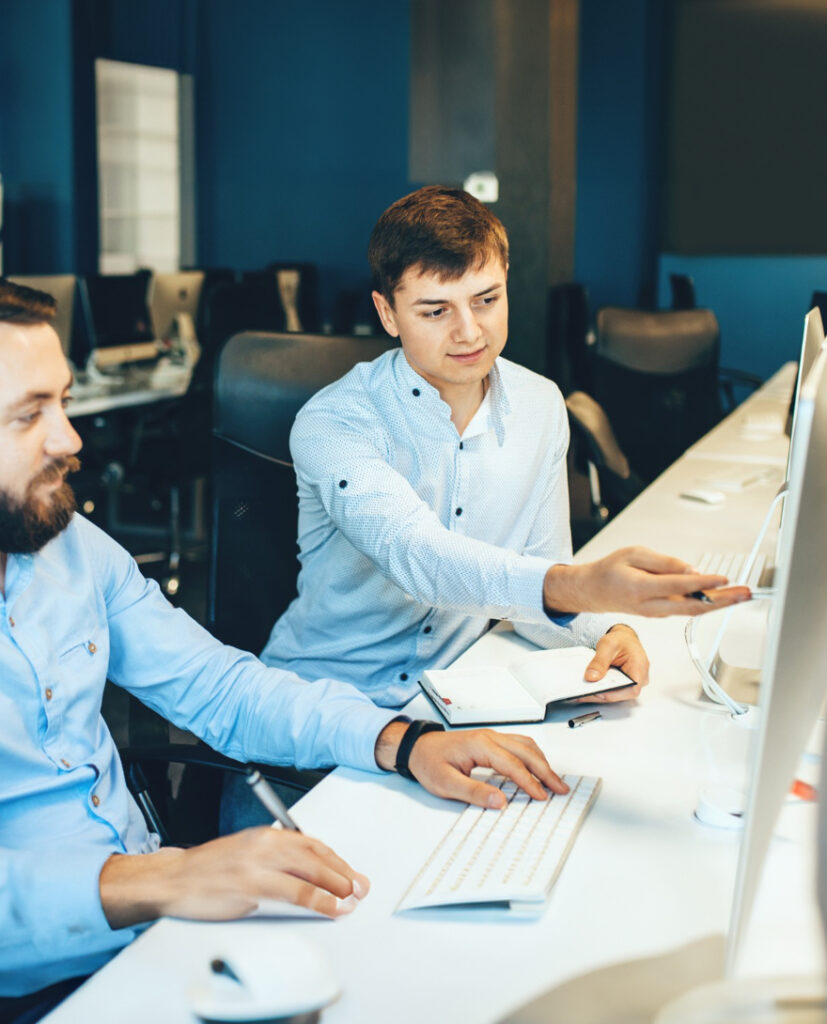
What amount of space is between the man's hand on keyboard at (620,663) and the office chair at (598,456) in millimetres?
1332

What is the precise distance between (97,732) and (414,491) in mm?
623

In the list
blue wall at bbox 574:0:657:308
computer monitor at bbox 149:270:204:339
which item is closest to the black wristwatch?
computer monitor at bbox 149:270:204:339

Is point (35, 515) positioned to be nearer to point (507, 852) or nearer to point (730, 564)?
point (507, 852)

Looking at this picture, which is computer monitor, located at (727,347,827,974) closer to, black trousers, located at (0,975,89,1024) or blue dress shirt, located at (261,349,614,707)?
black trousers, located at (0,975,89,1024)

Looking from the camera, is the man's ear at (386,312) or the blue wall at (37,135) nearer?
the man's ear at (386,312)

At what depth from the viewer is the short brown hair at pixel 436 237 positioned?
1747 mm

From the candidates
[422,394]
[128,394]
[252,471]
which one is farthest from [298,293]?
[422,394]

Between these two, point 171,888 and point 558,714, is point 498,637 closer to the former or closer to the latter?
point 558,714

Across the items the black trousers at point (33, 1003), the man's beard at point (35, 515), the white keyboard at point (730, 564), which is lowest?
the black trousers at point (33, 1003)

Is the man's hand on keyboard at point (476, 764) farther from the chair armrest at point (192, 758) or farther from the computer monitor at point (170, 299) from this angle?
the computer monitor at point (170, 299)

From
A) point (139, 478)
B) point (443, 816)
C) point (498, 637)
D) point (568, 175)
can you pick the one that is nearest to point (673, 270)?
point (568, 175)

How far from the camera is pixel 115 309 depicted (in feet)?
17.2

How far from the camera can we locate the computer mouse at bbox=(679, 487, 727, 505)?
9.16 feet

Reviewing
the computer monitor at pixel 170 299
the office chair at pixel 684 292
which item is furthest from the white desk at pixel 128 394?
the office chair at pixel 684 292
